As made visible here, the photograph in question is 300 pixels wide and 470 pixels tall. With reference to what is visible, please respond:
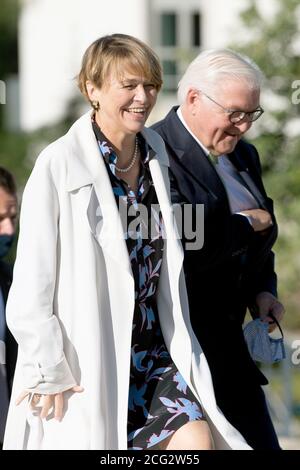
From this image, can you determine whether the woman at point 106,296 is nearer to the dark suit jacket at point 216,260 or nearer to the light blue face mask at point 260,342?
the dark suit jacket at point 216,260

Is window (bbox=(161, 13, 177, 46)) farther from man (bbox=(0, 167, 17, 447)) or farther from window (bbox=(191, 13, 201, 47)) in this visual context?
man (bbox=(0, 167, 17, 447))

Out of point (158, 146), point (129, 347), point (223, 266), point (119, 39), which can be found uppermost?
point (119, 39)

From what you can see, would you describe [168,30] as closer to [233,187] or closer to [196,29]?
[196,29]

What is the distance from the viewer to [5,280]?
16.6ft

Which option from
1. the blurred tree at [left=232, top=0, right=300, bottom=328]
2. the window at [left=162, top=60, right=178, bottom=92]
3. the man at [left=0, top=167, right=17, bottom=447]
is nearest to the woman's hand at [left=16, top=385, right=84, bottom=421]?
the man at [left=0, top=167, right=17, bottom=447]

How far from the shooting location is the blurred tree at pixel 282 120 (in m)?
12.8

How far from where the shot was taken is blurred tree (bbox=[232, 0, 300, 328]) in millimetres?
12766

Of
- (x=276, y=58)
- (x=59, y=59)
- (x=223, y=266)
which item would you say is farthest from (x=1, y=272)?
(x=59, y=59)

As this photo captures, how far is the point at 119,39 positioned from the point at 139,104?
9.0 inches

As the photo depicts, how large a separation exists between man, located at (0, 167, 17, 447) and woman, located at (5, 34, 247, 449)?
0.85 m

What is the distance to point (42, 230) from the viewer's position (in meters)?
3.93

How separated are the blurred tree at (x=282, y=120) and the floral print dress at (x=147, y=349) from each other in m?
8.27

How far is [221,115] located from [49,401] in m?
1.21
